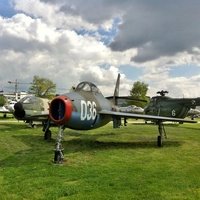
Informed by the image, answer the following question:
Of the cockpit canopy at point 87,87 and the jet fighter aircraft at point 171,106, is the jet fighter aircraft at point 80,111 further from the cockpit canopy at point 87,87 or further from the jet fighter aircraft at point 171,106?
the jet fighter aircraft at point 171,106

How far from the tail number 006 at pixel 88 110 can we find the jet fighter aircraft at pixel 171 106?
1674cm

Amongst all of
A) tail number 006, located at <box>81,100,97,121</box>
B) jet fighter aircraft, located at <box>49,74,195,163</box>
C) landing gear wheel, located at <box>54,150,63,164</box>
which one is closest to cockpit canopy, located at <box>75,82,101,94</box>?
jet fighter aircraft, located at <box>49,74,195,163</box>

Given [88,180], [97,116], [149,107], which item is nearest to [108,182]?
[88,180]

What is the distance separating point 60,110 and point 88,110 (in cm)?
239

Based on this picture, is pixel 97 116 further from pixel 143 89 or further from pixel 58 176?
pixel 143 89

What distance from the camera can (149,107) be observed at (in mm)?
32656

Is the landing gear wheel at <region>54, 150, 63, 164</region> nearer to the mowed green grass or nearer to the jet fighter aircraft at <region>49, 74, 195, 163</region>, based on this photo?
the jet fighter aircraft at <region>49, 74, 195, 163</region>

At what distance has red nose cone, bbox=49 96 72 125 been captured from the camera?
36.7 ft

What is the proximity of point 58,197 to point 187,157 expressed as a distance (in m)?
6.74

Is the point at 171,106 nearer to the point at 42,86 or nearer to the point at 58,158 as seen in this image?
the point at 58,158

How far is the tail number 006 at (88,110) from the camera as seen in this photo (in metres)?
13.0

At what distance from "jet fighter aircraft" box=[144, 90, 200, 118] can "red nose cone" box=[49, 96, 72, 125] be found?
19.7 meters

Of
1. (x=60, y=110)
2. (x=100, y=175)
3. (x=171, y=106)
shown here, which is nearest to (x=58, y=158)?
(x=60, y=110)

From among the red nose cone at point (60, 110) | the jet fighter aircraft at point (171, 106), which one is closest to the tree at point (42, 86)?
the jet fighter aircraft at point (171, 106)
